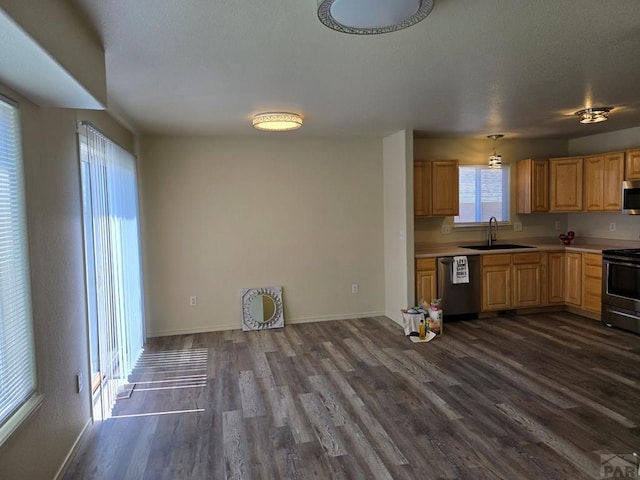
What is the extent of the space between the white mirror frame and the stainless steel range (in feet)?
12.9

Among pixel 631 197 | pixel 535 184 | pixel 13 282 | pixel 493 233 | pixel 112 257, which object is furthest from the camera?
pixel 493 233

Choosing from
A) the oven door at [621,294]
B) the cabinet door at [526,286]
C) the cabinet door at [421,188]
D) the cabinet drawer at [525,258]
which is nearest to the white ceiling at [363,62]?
the cabinet door at [421,188]

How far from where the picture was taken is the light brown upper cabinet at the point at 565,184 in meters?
5.74

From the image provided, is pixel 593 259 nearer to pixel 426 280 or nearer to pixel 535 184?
pixel 535 184

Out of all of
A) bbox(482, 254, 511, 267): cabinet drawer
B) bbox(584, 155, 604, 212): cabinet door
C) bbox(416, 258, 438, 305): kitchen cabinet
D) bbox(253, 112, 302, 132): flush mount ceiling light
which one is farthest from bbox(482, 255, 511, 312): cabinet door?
bbox(253, 112, 302, 132): flush mount ceiling light

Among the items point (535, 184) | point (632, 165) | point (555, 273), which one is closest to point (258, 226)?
point (535, 184)

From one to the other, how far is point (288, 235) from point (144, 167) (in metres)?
1.90

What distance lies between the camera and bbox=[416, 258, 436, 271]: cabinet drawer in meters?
5.22

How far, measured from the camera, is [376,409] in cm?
315

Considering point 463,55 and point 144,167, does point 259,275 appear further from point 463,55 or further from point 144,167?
point 463,55

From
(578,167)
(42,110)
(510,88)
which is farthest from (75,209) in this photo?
(578,167)

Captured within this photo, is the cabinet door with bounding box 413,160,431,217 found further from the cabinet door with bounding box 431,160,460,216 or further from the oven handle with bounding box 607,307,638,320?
the oven handle with bounding box 607,307,638,320

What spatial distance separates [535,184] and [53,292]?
5.83m

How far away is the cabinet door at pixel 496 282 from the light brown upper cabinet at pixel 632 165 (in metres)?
1.65
